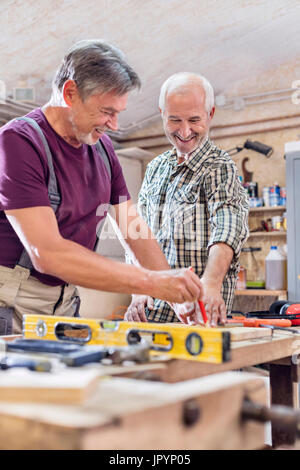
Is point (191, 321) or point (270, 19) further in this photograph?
point (270, 19)

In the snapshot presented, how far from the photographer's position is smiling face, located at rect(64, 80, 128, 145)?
1347 mm

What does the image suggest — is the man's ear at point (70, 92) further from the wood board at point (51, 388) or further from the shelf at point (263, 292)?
the shelf at point (263, 292)

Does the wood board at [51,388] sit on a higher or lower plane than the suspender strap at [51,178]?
lower

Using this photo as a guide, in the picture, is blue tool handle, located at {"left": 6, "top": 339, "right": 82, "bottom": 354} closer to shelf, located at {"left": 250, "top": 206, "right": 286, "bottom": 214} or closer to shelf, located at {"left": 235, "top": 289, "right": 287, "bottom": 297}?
shelf, located at {"left": 235, "top": 289, "right": 287, "bottom": 297}

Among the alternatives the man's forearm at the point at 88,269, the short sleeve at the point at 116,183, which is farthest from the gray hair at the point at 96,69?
the man's forearm at the point at 88,269

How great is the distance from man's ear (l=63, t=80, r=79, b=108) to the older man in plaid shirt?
0.58m

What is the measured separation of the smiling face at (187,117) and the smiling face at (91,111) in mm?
478

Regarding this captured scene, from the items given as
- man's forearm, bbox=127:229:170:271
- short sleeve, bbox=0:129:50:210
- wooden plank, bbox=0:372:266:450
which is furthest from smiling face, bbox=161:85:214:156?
wooden plank, bbox=0:372:266:450

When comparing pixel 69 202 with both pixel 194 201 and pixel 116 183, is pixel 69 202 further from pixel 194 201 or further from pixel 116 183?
pixel 194 201

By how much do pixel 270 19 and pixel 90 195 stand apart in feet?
10.3

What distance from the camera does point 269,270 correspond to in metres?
4.53

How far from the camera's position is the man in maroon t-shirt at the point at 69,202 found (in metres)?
A: 1.14

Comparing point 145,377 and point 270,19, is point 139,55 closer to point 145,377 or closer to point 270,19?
point 270,19
